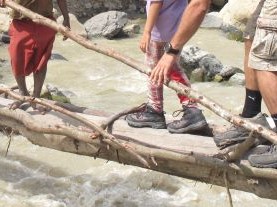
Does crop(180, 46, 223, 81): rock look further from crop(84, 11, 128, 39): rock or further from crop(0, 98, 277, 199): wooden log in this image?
crop(0, 98, 277, 199): wooden log

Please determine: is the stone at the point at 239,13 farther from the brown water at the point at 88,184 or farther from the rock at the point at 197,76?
the brown water at the point at 88,184

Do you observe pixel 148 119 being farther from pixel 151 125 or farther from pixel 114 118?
pixel 114 118

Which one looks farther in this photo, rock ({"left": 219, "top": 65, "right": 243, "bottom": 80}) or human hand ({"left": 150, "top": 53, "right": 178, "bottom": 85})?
rock ({"left": 219, "top": 65, "right": 243, "bottom": 80})

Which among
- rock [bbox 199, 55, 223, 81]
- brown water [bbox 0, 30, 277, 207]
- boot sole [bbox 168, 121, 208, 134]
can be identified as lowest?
rock [bbox 199, 55, 223, 81]

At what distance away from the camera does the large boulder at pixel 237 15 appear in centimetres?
1148

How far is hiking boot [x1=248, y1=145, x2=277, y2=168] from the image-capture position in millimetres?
2854

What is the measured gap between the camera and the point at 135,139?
332 centimetres

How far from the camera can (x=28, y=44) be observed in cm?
420

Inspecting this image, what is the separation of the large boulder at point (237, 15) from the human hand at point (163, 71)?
8.53 meters

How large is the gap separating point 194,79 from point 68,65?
6.88 feet

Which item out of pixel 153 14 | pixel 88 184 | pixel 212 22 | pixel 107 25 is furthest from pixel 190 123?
pixel 212 22

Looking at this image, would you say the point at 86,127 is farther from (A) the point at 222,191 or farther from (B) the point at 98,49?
Answer: (A) the point at 222,191

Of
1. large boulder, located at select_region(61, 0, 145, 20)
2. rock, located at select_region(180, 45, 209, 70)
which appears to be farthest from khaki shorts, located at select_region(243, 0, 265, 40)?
large boulder, located at select_region(61, 0, 145, 20)

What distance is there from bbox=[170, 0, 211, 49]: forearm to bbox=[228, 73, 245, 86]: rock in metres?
5.53
